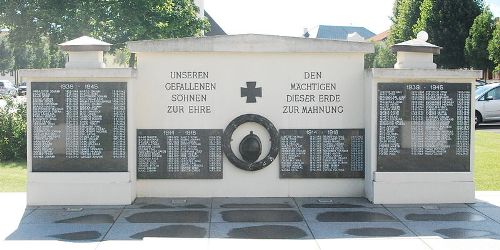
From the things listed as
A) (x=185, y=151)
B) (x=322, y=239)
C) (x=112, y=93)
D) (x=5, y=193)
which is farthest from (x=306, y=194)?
(x=5, y=193)

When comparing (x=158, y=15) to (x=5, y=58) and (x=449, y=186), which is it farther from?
(x=5, y=58)

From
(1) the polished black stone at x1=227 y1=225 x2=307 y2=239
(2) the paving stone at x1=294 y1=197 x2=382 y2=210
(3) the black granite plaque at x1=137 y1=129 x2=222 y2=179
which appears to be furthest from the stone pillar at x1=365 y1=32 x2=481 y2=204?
(3) the black granite plaque at x1=137 y1=129 x2=222 y2=179

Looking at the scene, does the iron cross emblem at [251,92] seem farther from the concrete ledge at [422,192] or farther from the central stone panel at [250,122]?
the concrete ledge at [422,192]

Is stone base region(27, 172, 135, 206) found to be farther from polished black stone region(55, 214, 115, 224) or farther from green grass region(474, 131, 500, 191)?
green grass region(474, 131, 500, 191)

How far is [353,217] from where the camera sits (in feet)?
28.4

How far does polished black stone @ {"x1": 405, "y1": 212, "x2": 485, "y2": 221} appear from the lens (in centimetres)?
856

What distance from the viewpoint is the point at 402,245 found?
7176mm

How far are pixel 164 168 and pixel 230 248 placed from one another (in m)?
3.15

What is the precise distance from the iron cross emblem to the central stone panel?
15mm

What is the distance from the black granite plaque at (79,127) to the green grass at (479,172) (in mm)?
1932

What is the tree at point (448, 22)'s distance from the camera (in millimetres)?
42250

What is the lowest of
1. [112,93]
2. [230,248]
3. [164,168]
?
[230,248]

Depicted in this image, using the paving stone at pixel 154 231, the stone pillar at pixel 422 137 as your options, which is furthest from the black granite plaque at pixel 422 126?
the paving stone at pixel 154 231

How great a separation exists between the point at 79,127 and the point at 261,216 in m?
3.00
